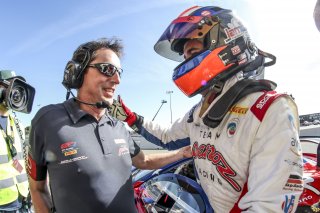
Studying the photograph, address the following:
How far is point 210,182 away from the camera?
4.76ft

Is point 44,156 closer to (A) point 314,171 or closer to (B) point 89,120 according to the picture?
(B) point 89,120

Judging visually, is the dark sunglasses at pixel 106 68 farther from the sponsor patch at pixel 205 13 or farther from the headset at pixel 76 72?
the sponsor patch at pixel 205 13

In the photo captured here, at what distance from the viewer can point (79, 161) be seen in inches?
69.6

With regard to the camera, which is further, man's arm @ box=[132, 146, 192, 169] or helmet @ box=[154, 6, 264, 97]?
man's arm @ box=[132, 146, 192, 169]

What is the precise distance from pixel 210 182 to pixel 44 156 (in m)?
1.11

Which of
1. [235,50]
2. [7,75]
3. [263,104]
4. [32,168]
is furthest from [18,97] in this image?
[263,104]

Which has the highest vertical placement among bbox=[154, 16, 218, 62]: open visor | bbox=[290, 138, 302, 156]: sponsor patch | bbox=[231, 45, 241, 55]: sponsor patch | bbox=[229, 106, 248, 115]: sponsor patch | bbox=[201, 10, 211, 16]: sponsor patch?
bbox=[201, 10, 211, 16]: sponsor patch

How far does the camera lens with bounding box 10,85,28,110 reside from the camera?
10.7ft

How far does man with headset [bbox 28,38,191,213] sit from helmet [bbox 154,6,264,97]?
2.34ft

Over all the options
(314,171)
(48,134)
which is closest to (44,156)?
(48,134)

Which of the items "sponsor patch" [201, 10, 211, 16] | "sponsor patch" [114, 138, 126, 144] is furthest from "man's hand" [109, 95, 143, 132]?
"sponsor patch" [201, 10, 211, 16]

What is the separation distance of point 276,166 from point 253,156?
Answer: 124mm

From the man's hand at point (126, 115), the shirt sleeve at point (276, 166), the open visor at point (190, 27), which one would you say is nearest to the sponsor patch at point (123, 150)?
the man's hand at point (126, 115)

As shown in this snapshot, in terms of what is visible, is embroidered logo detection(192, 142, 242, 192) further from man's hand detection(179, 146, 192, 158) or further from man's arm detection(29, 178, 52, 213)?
man's arm detection(29, 178, 52, 213)
